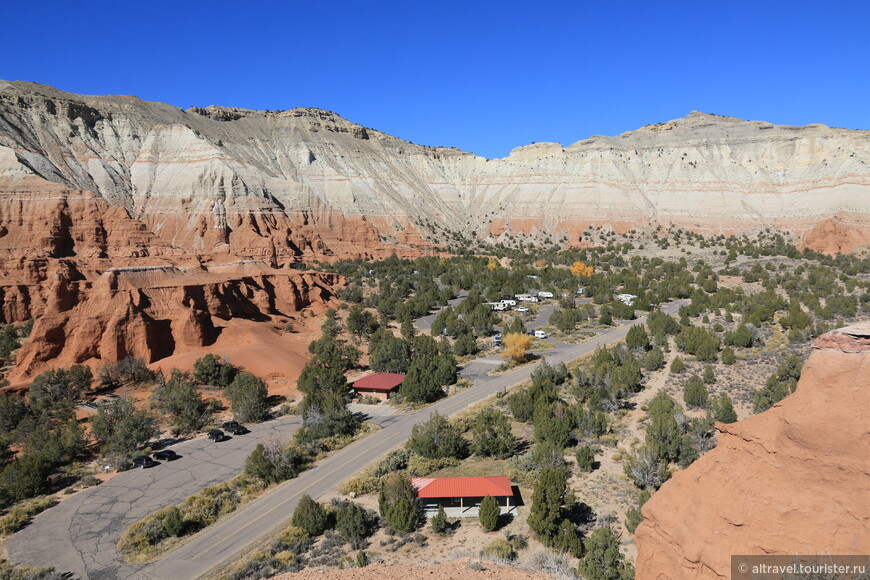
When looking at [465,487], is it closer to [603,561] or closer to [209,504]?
[603,561]

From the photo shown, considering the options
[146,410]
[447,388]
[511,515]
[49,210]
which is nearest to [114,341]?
[146,410]

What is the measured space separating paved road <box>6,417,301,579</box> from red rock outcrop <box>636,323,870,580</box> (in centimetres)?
1878

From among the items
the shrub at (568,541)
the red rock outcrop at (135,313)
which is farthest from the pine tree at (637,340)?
the red rock outcrop at (135,313)

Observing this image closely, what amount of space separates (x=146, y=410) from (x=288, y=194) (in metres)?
70.9

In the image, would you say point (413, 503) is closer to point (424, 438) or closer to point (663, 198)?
point (424, 438)

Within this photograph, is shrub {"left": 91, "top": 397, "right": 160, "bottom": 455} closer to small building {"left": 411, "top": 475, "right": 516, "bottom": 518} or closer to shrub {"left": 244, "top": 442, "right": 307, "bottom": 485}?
shrub {"left": 244, "top": 442, "right": 307, "bottom": 485}

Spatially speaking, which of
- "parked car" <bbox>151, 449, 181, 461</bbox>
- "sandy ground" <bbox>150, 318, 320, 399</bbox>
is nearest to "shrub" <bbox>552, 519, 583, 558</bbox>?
"parked car" <bbox>151, 449, 181, 461</bbox>

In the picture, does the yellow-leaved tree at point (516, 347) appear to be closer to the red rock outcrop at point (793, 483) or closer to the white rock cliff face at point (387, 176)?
the red rock outcrop at point (793, 483)

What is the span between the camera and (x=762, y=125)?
107750 mm

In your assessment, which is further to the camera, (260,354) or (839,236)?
(839,236)

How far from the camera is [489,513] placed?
18.6 meters

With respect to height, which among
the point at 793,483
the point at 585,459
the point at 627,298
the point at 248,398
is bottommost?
the point at 248,398

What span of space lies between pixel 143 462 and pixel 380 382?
16555 millimetres

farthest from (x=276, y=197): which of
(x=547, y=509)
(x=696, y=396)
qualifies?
(x=547, y=509)
